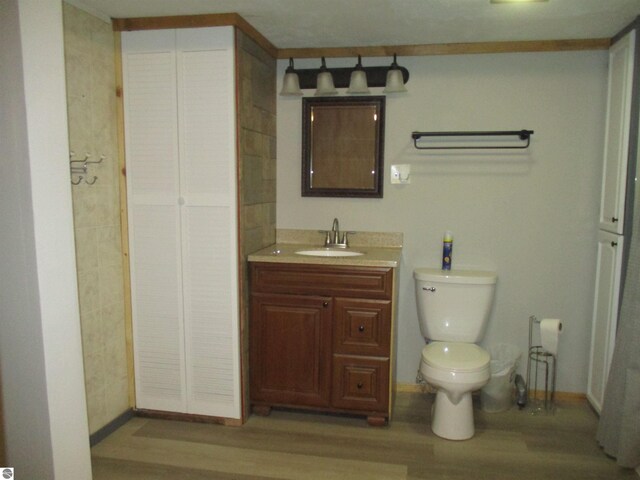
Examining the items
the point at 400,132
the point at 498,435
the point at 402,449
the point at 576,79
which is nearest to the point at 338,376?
the point at 402,449

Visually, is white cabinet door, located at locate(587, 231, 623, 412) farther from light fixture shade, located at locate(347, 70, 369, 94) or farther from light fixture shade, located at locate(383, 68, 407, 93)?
light fixture shade, located at locate(347, 70, 369, 94)

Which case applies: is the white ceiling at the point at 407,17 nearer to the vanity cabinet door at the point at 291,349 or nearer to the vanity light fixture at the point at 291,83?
the vanity light fixture at the point at 291,83

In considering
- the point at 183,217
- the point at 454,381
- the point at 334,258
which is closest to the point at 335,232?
the point at 334,258

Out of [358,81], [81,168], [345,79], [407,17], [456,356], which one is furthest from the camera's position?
[345,79]

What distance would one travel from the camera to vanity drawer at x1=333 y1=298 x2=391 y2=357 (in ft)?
8.73

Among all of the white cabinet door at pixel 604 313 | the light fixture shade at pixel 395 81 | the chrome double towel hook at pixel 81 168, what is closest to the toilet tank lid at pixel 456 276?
the white cabinet door at pixel 604 313

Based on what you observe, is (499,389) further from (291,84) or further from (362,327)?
(291,84)

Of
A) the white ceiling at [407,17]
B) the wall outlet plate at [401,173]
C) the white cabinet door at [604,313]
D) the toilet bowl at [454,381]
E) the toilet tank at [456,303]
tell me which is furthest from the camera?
the wall outlet plate at [401,173]

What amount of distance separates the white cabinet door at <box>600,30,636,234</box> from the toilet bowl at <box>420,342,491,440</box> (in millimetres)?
993

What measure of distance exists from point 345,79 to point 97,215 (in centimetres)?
160

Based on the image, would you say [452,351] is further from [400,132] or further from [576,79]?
[576,79]

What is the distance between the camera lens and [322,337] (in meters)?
2.73

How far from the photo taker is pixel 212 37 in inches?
98.9

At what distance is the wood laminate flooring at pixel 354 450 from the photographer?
2.30 m
